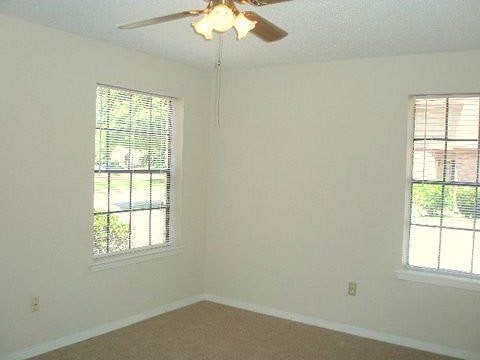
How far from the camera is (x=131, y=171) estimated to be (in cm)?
417

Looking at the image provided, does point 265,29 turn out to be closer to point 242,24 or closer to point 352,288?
point 242,24

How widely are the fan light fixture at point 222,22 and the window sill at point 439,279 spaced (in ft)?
8.61

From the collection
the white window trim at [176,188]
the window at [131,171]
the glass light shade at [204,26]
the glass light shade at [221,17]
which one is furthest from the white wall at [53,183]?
the glass light shade at [221,17]

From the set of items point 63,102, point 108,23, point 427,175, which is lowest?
point 427,175

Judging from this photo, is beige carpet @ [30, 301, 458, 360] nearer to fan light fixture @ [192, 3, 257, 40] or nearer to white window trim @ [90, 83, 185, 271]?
white window trim @ [90, 83, 185, 271]

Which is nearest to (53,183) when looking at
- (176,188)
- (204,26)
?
(176,188)

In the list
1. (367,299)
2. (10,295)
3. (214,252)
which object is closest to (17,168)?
(10,295)

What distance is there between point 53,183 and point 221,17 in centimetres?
210

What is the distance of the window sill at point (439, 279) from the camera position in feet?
12.0

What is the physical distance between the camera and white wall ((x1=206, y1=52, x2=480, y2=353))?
383cm

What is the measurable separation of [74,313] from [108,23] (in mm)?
2156

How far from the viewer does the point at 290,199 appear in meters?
4.43

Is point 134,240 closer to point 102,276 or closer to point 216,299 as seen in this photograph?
point 102,276

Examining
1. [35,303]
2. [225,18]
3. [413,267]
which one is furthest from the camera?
[413,267]
